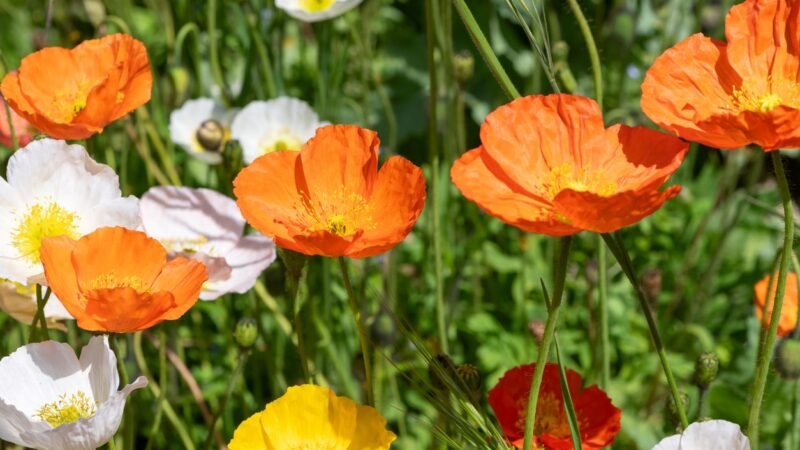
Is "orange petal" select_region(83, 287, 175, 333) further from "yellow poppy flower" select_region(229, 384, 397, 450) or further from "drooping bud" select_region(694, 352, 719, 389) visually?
"drooping bud" select_region(694, 352, 719, 389)

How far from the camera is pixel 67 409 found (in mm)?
1102

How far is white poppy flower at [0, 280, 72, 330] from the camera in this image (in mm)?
1306

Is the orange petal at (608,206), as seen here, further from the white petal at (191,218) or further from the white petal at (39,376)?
the white petal at (191,218)

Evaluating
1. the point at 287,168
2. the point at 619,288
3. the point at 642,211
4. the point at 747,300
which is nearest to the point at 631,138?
the point at 642,211

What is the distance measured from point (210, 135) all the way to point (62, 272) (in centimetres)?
79

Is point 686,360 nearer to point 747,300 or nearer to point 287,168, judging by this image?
point 747,300

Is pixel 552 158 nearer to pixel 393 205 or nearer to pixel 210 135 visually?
pixel 393 205

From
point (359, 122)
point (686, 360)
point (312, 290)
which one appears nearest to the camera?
point (312, 290)

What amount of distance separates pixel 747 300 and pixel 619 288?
0.30 meters

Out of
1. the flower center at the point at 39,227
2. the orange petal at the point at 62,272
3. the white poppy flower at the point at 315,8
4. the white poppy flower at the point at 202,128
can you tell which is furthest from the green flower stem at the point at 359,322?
the white poppy flower at the point at 202,128

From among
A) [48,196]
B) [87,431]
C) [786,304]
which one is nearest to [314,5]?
[48,196]

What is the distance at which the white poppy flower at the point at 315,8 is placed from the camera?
1700 mm

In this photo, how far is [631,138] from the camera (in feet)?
3.51

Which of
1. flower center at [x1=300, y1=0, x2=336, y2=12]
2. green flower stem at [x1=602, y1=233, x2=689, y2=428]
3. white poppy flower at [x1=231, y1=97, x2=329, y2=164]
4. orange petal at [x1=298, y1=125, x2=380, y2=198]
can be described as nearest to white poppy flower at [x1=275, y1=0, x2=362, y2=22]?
flower center at [x1=300, y1=0, x2=336, y2=12]
